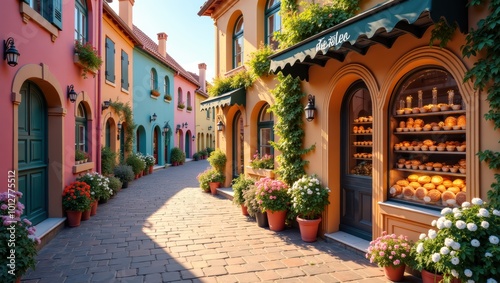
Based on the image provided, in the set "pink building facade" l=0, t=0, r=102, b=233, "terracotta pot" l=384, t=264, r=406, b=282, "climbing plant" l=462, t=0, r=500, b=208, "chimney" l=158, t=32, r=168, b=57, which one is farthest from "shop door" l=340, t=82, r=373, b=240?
"chimney" l=158, t=32, r=168, b=57

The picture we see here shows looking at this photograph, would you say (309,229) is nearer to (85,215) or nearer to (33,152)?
(85,215)

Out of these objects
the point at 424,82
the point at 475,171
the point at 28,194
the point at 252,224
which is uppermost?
the point at 424,82

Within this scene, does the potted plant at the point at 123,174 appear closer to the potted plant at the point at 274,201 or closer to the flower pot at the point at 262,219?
the flower pot at the point at 262,219

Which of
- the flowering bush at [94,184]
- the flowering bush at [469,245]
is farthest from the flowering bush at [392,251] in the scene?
the flowering bush at [94,184]

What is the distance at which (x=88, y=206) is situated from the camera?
22.7 ft

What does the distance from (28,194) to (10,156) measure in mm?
1390

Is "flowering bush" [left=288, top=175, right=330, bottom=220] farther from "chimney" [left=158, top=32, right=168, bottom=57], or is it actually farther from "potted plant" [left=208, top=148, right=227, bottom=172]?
"chimney" [left=158, top=32, right=168, bottom=57]

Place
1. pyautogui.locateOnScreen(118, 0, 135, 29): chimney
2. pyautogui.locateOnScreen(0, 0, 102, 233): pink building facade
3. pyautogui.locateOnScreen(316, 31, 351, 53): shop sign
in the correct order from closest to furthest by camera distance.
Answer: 1. pyautogui.locateOnScreen(316, 31, 351, 53): shop sign
2. pyautogui.locateOnScreen(0, 0, 102, 233): pink building facade
3. pyautogui.locateOnScreen(118, 0, 135, 29): chimney

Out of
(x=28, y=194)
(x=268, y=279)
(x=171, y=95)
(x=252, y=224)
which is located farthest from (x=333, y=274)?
(x=171, y=95)

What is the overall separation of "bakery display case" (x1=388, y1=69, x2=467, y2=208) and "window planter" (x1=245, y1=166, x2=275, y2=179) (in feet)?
11.2

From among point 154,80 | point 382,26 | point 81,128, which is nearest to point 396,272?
point 382,26

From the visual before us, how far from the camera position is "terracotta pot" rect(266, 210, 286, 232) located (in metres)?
6.34

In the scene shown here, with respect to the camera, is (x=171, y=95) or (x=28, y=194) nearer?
(x=28, y=194)

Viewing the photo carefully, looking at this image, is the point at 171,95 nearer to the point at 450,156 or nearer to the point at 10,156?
the point at 10,156
